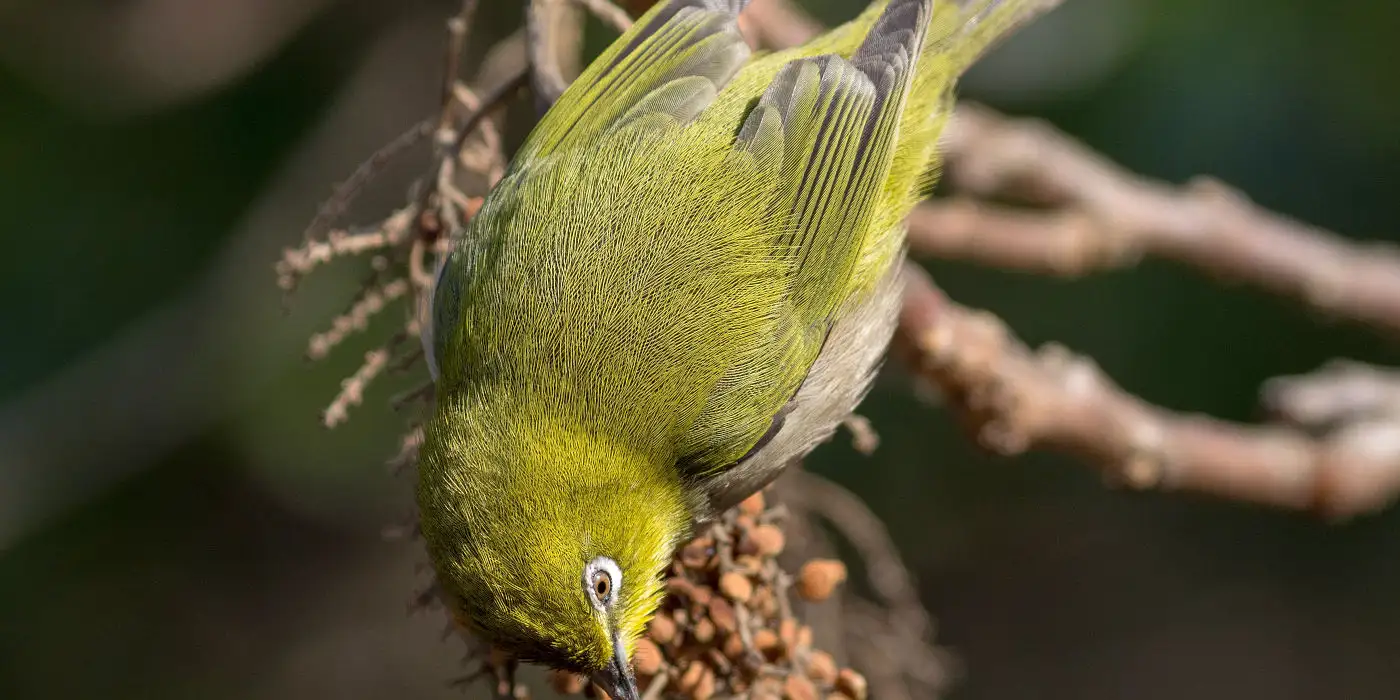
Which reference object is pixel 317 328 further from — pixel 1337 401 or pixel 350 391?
pixel 1337 401

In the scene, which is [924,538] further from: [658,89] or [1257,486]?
[658,89]

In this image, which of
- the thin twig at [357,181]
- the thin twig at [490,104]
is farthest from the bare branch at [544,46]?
the thin twig at [357,181]

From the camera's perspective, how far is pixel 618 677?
2.48 m

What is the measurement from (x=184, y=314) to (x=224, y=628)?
5.77 ft

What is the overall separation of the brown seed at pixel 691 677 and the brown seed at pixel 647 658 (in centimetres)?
5

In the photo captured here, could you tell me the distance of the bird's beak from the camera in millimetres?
2469

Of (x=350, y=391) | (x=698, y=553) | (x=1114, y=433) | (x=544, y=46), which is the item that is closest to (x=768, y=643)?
(x=698, y=553)

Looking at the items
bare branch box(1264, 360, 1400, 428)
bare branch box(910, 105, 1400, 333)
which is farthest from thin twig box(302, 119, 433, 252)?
bare branch box(1264, 360, 1400, 428)

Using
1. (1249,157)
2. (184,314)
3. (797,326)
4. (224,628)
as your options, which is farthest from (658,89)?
(224,628)

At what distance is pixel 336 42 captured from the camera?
5.40 m

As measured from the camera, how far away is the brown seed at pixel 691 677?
2430mm

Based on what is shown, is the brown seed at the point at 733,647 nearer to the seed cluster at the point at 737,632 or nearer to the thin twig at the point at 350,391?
the seed cluster at the point at 737,632

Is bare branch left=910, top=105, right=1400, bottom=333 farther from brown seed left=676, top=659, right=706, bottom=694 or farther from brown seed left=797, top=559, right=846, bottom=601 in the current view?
brown seed left=676, top=659, right=706, bottom=694

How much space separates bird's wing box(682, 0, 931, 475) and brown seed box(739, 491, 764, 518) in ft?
0.34
